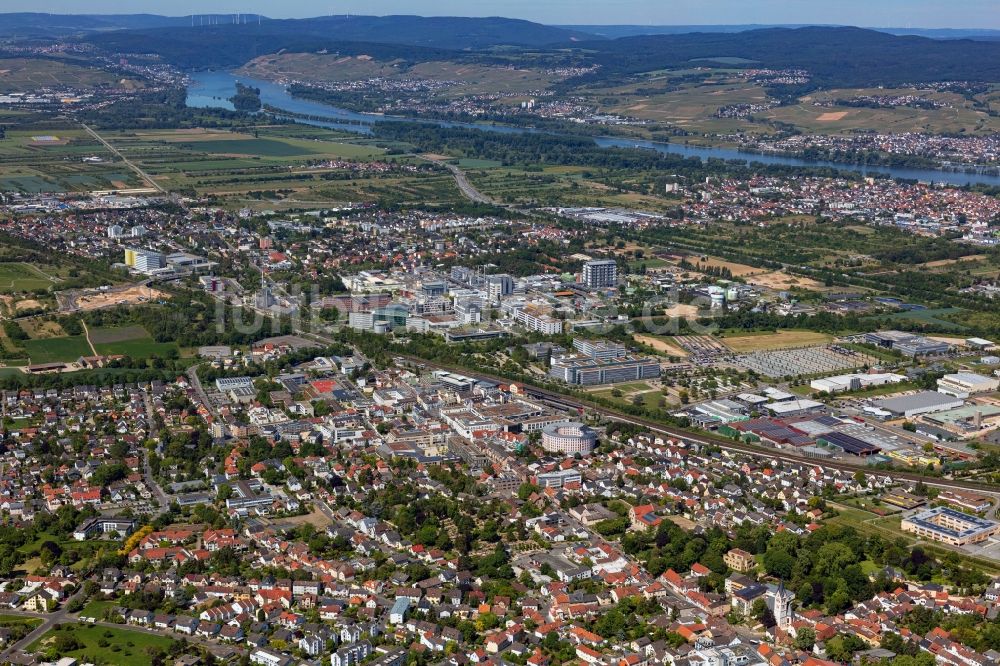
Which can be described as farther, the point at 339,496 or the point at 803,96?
the point at 803,96

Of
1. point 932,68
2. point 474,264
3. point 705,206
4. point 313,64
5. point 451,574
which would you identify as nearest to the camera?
point 451,574

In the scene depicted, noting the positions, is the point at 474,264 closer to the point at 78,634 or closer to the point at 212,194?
the point at 212,194

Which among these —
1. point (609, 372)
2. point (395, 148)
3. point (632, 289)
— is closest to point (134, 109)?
point (395, 148)

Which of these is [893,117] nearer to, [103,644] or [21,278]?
[21,278]

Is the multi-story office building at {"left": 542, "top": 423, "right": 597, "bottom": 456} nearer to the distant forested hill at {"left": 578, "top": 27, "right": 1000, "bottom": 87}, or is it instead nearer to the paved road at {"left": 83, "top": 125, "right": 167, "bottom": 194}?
the paved road at {"left": 83, "top": 125, "right": 167, "bottom": 194}

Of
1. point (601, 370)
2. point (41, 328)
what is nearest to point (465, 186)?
point (41, 328)

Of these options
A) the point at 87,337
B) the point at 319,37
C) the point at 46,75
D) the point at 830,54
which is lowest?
the point at 87,337

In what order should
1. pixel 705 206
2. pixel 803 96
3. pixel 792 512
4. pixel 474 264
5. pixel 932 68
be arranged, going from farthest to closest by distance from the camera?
pixel 932 68
pixel 803 96
pixel 705 206
pixel 474 264
pixel 792 512
